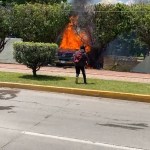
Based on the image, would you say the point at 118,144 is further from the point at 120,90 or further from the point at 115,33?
the point at 115,33

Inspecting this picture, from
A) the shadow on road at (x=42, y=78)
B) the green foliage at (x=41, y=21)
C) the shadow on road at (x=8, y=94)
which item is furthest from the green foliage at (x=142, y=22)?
the shadow on road at (x=8, y=94)

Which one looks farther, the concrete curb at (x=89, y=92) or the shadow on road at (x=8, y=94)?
the concrete curb at (x=89, y=92)

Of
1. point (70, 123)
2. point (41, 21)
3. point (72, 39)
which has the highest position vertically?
point (41, 21)

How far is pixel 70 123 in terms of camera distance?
357 inches

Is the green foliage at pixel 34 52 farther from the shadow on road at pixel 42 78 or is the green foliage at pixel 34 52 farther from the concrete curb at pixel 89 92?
the concrete curb at pixel 89 92

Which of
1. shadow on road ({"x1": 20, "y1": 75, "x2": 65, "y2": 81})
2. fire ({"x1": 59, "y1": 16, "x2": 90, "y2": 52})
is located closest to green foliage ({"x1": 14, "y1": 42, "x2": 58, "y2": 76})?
shadow on road ({"x1": 20, "y1": 75, "x2": 65, "y2": 81})

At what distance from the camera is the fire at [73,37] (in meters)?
22.2

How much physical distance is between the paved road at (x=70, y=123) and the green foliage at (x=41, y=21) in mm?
9829

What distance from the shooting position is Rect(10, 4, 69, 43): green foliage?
73.7 ft

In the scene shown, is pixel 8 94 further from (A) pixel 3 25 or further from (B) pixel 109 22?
(A) pixel 3 25

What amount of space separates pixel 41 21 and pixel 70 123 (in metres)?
14.1

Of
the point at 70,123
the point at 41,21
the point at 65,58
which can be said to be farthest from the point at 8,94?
the point at 41,21

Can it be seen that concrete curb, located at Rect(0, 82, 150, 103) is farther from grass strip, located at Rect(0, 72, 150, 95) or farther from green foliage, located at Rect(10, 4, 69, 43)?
green foliage, located at Rect(10, 4, 69, 43)

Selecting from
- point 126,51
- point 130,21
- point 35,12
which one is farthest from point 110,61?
point 35,12
